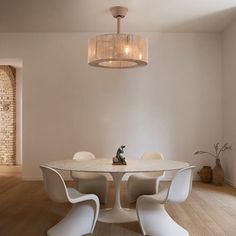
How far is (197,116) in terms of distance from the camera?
19.4ft

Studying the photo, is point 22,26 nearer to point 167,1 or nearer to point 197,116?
point 167,1

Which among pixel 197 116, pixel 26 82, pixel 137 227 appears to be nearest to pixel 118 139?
pixel 197 116

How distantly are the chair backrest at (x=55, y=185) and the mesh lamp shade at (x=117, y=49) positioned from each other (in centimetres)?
144

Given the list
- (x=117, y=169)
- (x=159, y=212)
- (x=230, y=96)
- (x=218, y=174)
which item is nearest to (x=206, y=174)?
(x=218, y=174)

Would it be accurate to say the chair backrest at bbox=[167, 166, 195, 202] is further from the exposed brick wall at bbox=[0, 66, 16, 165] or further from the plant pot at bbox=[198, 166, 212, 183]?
the exposed brick wall at bbox=[0, 66, 16, 165]

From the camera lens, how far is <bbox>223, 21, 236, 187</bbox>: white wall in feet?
17.3

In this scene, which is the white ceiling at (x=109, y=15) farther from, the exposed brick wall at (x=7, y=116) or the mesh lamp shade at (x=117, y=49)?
the exposed brick wall at (x=7, y=116)

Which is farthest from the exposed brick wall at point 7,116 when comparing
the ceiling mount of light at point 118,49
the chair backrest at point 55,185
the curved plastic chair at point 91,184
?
the chair backrest at point 55,185

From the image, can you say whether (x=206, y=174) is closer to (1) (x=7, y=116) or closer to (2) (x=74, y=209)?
(2) (x=74, y=209)

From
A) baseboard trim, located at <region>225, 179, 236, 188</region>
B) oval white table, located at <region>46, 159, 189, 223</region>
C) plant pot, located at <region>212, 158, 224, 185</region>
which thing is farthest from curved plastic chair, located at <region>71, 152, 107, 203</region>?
baseboard trim, located at <region>225, 179, 236, 188</region>

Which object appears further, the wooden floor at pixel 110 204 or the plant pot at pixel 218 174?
the plant pot at pixel 218 174

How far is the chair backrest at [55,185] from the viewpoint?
2699 millimetres

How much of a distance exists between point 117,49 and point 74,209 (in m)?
1.77

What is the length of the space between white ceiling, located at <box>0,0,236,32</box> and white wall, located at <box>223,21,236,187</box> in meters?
0.28
